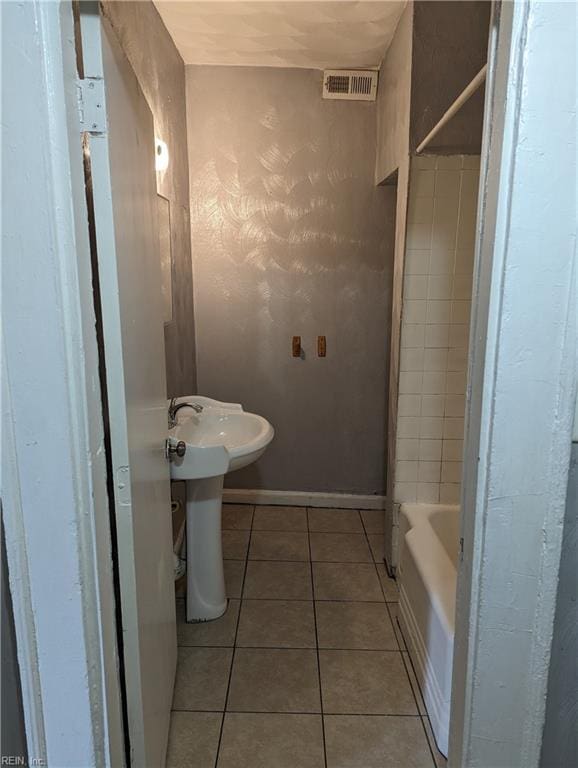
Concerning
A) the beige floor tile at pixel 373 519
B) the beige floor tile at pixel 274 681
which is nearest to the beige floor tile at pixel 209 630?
the beige floor tile at pixel 274 681

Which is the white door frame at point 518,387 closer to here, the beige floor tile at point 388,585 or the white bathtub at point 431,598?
the white bathtub at point 431,598

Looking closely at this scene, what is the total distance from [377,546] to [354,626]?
2.31ft

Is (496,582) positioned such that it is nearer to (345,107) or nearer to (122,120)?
(122,120)

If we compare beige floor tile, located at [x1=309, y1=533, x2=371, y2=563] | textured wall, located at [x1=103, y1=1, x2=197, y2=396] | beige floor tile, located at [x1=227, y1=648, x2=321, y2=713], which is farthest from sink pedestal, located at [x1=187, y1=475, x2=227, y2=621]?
beige floor tile, located at [x1=309, y1=533, x2=371, y2=563]

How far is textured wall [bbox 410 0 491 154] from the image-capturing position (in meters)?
2.06

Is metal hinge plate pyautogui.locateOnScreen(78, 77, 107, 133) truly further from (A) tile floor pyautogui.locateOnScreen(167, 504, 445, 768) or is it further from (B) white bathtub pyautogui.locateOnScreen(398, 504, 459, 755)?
(A) tile floor pyautogui.locateOnScreen(167, 504, 445, 768)

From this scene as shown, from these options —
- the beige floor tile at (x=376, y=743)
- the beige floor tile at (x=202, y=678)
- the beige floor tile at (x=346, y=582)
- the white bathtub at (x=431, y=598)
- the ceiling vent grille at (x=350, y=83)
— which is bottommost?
the beige floor tile at (x=376, y=743)

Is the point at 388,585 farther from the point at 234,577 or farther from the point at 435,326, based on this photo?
the point at 435,326

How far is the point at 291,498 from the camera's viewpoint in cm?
334

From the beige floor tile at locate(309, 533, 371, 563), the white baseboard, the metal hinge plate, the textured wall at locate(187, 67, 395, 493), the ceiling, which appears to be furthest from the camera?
the white baseboard

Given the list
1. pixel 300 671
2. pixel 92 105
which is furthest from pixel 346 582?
pixel 92 105

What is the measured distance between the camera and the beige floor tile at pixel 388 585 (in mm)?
2391

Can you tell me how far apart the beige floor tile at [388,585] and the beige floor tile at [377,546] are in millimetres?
79

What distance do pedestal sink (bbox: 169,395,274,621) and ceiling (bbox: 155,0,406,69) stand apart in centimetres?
170
